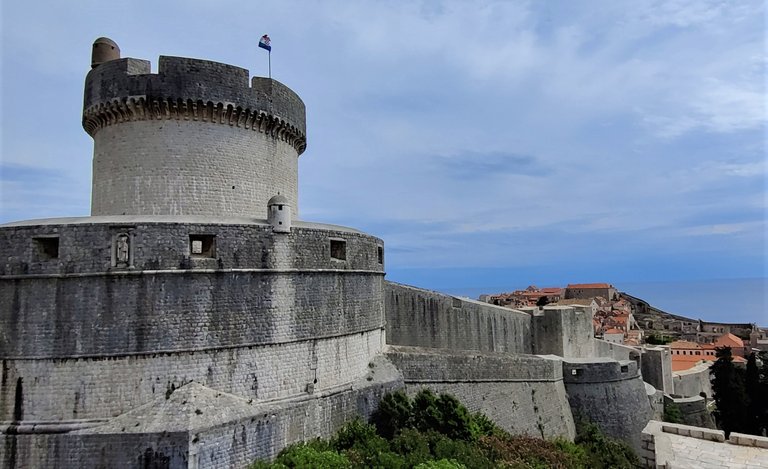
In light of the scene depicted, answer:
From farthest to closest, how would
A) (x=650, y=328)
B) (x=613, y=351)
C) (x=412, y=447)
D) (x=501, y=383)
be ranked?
(x=650, y=328), (x=613, y=351), (x=501, y=383), (x=412, y=447)

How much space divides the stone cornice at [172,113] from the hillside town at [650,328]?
1010 inches

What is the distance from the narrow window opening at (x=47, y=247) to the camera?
10.1m

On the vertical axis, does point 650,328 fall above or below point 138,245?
below

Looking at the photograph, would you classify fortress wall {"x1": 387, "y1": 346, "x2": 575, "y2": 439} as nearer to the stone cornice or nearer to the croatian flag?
the stone cornice

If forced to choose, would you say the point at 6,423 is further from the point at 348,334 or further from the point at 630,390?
the point at 630,390

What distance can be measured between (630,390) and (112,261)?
19677 mm

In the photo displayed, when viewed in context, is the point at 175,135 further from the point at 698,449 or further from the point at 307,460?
the point at 698,449

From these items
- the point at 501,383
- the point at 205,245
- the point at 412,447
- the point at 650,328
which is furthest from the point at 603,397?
the point at 650,328

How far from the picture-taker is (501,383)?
1727 centimetres

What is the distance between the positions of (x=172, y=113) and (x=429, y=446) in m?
10.8

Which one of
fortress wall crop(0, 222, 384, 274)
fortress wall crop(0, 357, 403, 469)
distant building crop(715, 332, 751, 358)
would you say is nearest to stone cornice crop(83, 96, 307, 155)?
fortress wall crop(0, 222, 384, 274)

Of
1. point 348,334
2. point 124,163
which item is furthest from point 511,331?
point 124,163

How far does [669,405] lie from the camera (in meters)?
25.3

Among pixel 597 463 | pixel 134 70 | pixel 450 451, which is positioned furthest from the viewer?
pixel 597 463
